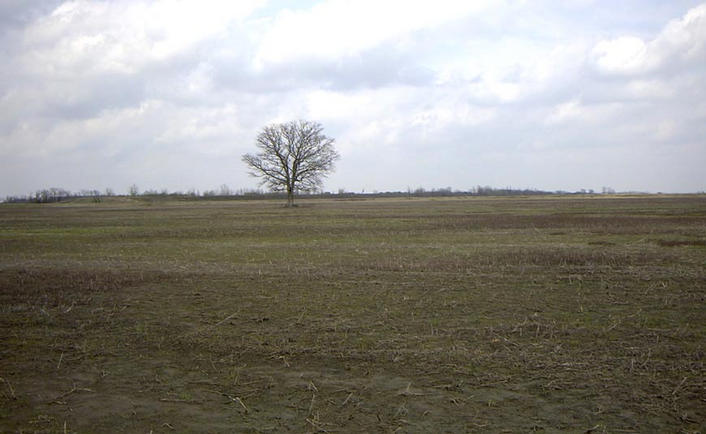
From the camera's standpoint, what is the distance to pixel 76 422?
209 inches

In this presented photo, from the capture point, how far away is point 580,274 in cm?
1305

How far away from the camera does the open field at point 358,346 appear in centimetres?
540

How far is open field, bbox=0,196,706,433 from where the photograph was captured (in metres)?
5.40

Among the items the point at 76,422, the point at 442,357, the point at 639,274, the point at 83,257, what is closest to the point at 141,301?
the point at 76,422

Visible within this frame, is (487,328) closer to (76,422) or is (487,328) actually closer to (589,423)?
(589,423)

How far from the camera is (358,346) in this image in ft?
24.7

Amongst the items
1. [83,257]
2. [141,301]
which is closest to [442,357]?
[141,301]

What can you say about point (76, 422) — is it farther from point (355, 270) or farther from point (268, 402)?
point (355, 270)

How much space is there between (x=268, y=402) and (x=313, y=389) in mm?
584

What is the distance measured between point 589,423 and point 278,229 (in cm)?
2515

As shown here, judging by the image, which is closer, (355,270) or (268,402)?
(268,402)

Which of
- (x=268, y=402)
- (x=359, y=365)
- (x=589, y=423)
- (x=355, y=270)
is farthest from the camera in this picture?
(x=355, y=270)

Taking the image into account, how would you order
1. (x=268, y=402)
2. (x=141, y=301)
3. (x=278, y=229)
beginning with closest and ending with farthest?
1. (x=268, y=402)
2. (x=141, y=301)
3. (x=278, y=229)

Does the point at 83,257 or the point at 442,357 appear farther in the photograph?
the point at 83,257
